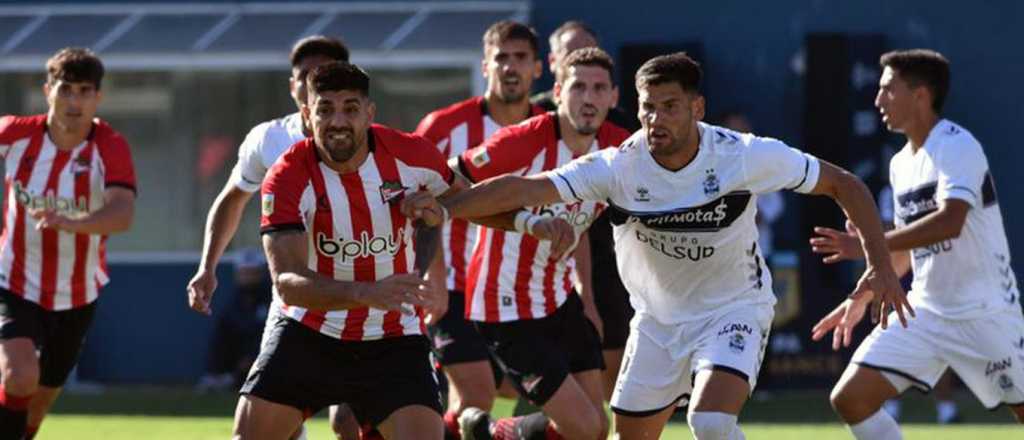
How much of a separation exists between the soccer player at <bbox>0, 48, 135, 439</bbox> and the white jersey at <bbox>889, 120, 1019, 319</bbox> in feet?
12.4

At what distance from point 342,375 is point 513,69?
2.68m

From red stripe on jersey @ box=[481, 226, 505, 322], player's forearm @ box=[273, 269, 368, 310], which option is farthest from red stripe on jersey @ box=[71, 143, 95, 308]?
player's forearm @ box=[273, 269, 368, 310]

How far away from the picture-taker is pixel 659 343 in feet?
24.7

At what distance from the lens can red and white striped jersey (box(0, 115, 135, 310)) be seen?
9.50m

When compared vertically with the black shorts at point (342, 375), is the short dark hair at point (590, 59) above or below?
above

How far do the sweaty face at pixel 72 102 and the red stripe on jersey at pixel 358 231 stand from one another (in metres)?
2.88

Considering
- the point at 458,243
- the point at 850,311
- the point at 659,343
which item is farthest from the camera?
the point at 458,243

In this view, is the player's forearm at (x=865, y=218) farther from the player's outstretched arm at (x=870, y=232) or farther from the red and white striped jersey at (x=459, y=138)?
the red and white striped jersey at (x=459, y=138)

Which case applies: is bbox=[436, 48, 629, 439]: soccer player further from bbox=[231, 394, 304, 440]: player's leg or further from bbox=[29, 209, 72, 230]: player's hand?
bbox=[29, 209, 72, 230]: player's hand

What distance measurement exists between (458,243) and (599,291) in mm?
868

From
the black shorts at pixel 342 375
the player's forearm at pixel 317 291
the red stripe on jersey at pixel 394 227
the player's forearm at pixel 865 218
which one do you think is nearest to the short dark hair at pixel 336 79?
the red stripe on jersey at pixel 394 227

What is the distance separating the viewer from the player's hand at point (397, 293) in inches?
251

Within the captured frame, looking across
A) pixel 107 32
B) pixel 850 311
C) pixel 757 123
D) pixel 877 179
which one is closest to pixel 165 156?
pixel 107 32

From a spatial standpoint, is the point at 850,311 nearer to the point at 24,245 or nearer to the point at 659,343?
the point at 659,343
